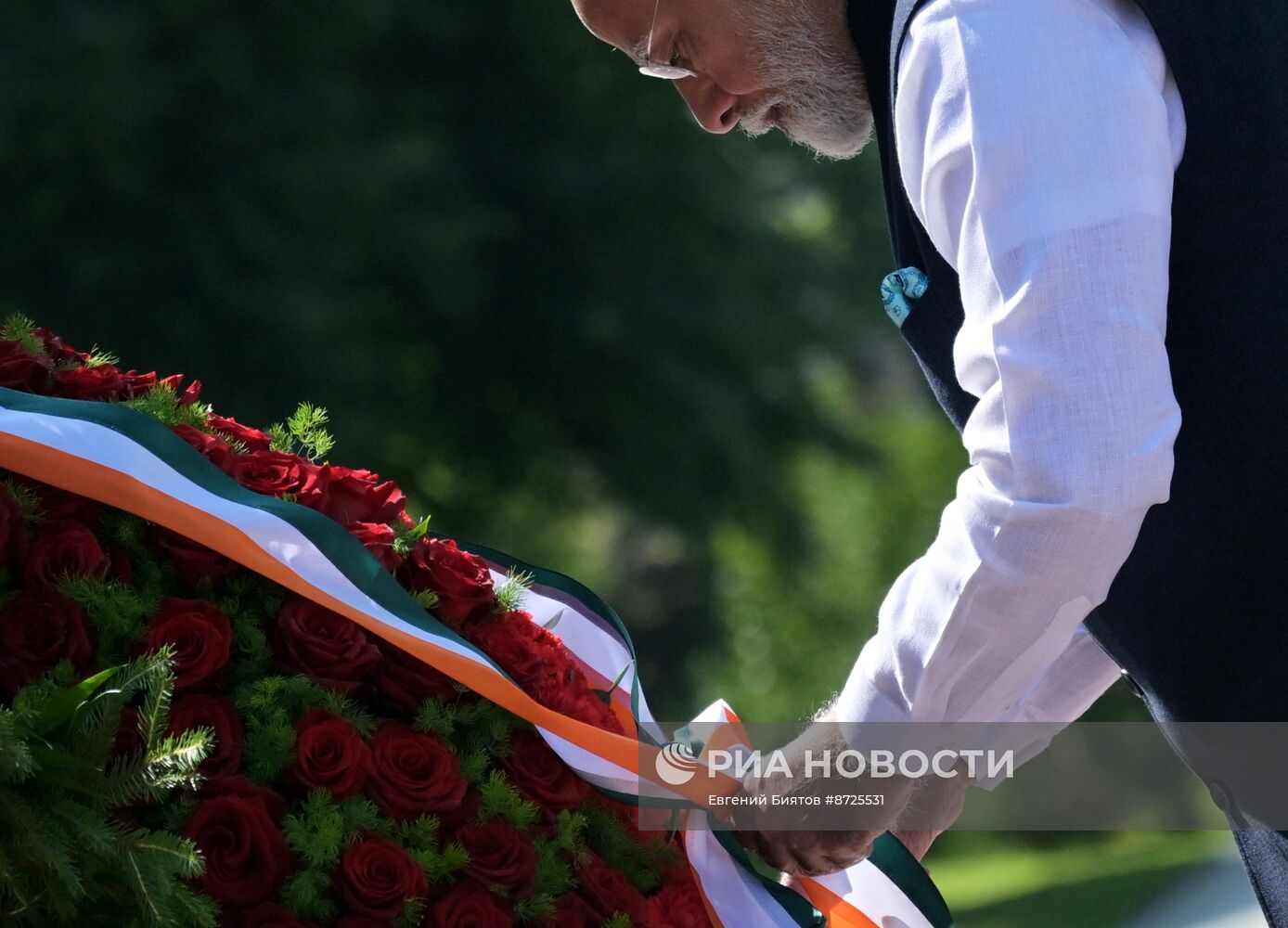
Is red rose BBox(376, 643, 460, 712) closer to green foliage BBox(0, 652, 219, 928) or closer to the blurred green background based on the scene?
green foliage BBox(0, 652, 219, 928)

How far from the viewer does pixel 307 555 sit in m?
1.56

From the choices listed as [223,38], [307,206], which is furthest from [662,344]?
[223,38]

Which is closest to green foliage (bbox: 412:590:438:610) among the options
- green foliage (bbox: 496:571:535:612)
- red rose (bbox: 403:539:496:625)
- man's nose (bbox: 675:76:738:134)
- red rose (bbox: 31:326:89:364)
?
red rose (bbox: 403:539:496:625)

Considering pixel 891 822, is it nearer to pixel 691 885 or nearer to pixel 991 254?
pixel 691 885

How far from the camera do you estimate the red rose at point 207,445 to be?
5.45ft

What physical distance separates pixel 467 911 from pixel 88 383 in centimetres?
81

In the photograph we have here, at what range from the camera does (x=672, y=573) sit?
5.95m

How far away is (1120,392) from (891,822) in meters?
0.63

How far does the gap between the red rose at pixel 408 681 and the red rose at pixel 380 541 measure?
122 millimetres

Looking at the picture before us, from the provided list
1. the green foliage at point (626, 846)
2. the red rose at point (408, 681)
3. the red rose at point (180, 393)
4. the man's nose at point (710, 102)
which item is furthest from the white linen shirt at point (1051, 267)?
the red rose at point (180, 393)

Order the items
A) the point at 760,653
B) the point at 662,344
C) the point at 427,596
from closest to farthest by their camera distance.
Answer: the point at 427,596
the point at 662,344
the point at 760,653

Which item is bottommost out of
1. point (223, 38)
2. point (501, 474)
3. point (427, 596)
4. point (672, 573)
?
point (672, 573)

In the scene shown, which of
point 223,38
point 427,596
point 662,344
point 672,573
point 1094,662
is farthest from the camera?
point 672,573

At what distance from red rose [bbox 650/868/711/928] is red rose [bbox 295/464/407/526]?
58 cm
